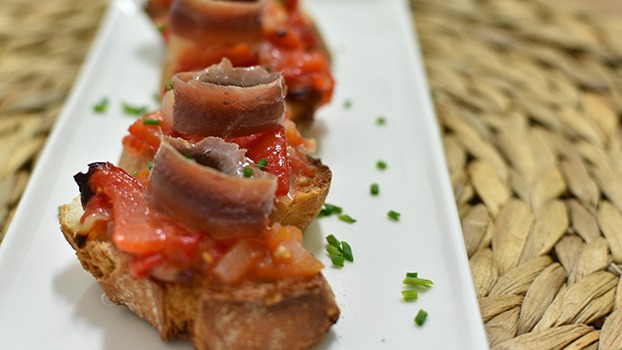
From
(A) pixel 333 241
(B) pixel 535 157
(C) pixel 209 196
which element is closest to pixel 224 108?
(C) pixel 209 196

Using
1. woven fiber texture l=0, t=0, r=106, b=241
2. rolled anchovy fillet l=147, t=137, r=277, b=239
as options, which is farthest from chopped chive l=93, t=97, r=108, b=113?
rolled anchovy fillet l=147, t=137, r=277, b=239

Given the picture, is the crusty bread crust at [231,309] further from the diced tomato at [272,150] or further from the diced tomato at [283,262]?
the diced tomato at [272,150]

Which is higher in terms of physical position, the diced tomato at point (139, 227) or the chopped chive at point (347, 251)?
the diced tomato at point (139, 227)

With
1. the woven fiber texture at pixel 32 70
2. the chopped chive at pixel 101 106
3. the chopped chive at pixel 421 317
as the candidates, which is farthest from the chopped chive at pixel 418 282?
the chopped chive at pixel 101 106

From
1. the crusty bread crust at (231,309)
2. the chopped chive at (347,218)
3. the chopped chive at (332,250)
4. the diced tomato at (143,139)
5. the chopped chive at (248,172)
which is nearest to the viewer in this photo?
the crusty bread crust at (231,309)

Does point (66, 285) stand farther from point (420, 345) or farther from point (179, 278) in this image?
point (420, 345)

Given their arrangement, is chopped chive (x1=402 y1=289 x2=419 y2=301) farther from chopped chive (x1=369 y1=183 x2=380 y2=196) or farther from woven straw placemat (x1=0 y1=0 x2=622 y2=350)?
chopped chive (x1=369 y1=183 x2=380 y2=196)

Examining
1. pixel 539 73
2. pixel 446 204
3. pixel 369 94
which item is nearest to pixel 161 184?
pixel 446 204
